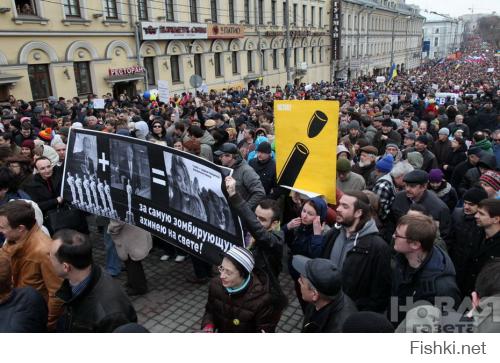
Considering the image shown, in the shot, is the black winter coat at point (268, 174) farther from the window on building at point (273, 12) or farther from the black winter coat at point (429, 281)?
the window on building at point (273, 12)

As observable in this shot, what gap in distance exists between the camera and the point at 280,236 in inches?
137

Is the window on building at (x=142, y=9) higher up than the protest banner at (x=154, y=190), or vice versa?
the window on building at (x=142, y=9)

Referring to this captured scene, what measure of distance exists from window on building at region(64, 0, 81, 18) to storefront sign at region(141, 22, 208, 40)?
348 cm

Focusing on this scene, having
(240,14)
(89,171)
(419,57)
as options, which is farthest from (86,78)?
(419,57)

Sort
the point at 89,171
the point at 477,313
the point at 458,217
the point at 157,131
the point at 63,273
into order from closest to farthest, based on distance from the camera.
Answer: the point at 477,313, the point at 63,273, the point at 458,217, the point at 89,171, the point at 157,131

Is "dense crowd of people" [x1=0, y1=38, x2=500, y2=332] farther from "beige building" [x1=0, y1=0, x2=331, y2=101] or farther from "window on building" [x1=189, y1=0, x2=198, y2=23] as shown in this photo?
"window on building" [x1=189, y1=0, x2=198, y2=23]

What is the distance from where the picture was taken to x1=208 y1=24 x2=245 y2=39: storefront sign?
26031mm

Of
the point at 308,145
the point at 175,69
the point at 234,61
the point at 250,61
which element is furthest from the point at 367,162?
the point at 250,61

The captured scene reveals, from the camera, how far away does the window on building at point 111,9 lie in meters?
19.8

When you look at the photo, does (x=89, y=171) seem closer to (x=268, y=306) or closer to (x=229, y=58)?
(x=268, y=306)

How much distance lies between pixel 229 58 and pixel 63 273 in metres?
27.8

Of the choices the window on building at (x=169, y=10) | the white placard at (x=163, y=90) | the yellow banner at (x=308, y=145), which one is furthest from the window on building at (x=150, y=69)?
the yellow banner at (x=308, y=145)

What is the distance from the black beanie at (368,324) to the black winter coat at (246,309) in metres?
0.90

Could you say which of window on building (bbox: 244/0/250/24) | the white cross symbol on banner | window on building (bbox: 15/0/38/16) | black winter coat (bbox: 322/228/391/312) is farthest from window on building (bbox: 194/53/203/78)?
black winter coat (bbox: 322/228/391/312)
